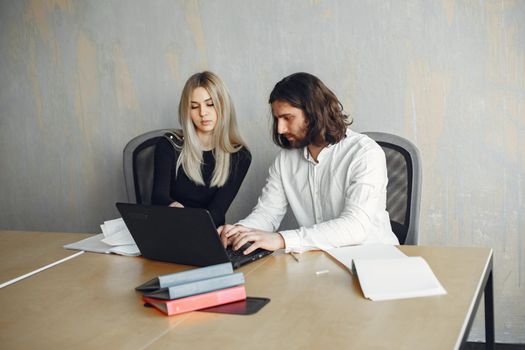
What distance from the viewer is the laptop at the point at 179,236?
6.12 feet

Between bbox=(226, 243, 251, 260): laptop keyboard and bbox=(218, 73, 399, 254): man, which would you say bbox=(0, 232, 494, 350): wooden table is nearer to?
bbox=(226, 243, 251, 260): laptop keyboard

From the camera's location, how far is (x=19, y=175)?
4000 millimetres

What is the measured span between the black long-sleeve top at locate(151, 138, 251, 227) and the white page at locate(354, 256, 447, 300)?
49.1 inches

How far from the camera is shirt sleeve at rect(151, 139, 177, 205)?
9.68 ft

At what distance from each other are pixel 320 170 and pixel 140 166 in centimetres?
93

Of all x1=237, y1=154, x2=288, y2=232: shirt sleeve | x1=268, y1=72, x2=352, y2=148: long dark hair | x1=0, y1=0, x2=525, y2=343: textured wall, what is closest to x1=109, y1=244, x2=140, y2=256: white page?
x1=237, y1=154, x2=288, y2=232: shirt sleeve

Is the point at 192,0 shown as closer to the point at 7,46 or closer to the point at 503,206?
the point at 7,46

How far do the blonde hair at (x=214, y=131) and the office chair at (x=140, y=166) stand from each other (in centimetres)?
14

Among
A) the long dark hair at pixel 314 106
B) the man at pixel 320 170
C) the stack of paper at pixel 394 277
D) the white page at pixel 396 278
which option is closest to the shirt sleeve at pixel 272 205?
the man at pixel 320 170

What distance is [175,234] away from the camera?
77.3 inches

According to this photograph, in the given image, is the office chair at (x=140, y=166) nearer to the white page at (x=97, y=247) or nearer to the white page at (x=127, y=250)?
the white page at (x=97, y=247)

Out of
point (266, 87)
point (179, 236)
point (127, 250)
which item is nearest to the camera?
point (179, 236)

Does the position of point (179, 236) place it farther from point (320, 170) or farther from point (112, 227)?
point (320, 170)

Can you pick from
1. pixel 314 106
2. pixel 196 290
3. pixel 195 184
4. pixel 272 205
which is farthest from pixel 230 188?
pixel 196 290
